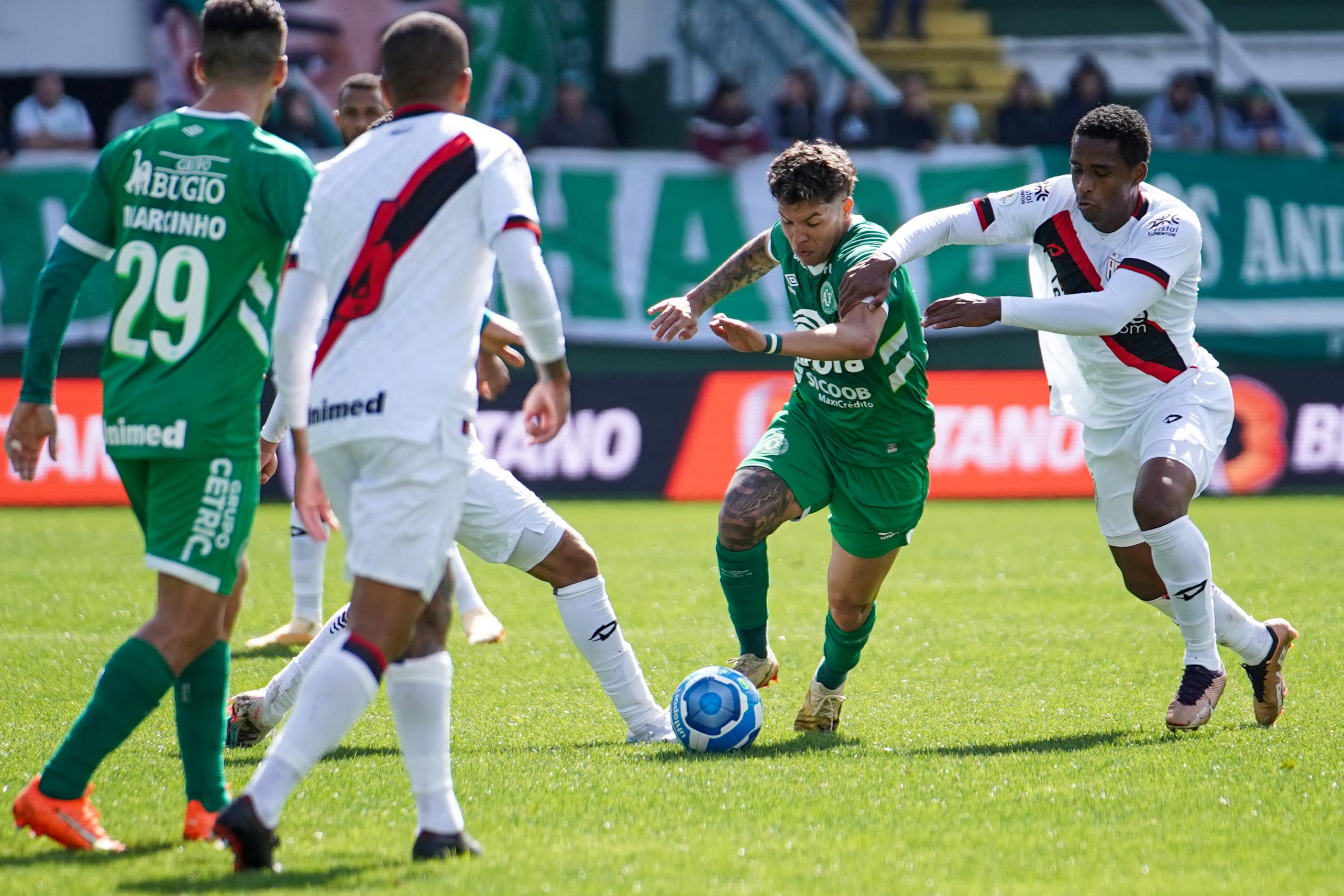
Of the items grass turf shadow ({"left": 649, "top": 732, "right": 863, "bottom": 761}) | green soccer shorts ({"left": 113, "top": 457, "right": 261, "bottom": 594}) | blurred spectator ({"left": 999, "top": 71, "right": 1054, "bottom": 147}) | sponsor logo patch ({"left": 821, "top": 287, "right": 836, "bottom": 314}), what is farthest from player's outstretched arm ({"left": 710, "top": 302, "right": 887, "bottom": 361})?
blurred spectator ({"left": 999, "top": 71, "right": 1054, "bottom": 147})

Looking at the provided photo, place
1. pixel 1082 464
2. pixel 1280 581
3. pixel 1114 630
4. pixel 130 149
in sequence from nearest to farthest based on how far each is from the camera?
1. pixel 130 149
2. pixel 1114 630
3. pixel 1280 581
4. pixel 1082 464

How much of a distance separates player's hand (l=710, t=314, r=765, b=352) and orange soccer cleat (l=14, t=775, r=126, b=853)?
2347 millimetres

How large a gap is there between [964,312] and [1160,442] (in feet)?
3.50

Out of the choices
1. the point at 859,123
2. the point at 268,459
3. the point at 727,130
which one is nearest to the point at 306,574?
the point at 268,459

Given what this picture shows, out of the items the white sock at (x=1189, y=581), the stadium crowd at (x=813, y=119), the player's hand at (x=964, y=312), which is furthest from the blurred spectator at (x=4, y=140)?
the white sock at (x=1189, y=581)

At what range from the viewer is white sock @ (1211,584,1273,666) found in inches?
227

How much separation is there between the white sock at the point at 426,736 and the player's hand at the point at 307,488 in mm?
431

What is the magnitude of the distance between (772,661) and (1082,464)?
979 cm

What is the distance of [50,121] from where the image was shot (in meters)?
16.9

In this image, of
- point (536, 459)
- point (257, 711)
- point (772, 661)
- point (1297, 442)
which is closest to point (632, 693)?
point (772, 661)

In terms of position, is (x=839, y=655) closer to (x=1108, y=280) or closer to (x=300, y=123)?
(x=1108, y=280)

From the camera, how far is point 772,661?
6.02 meters

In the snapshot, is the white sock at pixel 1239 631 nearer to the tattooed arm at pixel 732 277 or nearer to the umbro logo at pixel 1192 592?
the umbro logo at pixel 1192 592

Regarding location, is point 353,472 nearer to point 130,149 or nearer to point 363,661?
point 363,661
